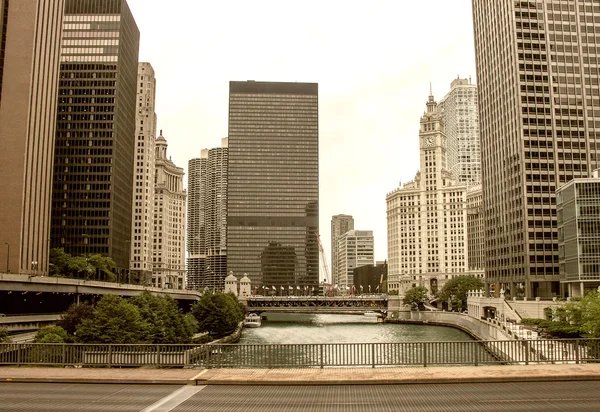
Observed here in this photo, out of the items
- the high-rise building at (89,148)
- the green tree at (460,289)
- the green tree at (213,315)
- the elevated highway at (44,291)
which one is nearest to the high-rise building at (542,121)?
the green tree at (460,289)

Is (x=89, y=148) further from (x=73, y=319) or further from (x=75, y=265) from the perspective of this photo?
(x=73, y=319)

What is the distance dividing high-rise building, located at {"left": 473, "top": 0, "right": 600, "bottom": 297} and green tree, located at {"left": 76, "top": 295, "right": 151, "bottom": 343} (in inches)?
3769

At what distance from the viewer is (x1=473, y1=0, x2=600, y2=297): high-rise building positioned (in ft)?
460

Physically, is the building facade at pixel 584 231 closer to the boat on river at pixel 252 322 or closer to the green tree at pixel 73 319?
the green tree at pixel 73 319

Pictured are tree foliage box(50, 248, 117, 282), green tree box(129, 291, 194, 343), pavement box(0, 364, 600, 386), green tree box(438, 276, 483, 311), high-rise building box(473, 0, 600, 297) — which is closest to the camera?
pavement box(0, 364, 600, 386)

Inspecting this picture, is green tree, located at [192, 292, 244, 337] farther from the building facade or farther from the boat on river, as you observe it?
the building facade

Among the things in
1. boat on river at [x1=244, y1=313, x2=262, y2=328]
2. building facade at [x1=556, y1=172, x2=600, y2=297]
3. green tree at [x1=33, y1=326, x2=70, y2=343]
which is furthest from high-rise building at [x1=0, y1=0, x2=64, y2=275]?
building facade at [x1=556, y1=172, x2=600, y2=297]

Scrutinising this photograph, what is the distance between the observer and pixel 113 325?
68.4 m

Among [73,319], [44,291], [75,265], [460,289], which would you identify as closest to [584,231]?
[460,289]

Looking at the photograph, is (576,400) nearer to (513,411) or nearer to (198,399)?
(513,411)

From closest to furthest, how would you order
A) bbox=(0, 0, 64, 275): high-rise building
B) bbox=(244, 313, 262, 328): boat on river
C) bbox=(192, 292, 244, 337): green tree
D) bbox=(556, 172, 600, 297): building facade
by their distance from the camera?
bbox=(556, 172, 600, 297): building facade < bbox=(192, 292, 244, 337): green tree < bbox=(0, 0, 64, 275): high-rise building < bbox=(244, 313, 262, 328): boat on river

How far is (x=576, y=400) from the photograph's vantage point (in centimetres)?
2183

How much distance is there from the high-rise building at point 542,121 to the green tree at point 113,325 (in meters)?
95.7

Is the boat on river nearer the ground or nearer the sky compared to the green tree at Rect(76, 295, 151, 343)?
nearer the ground
